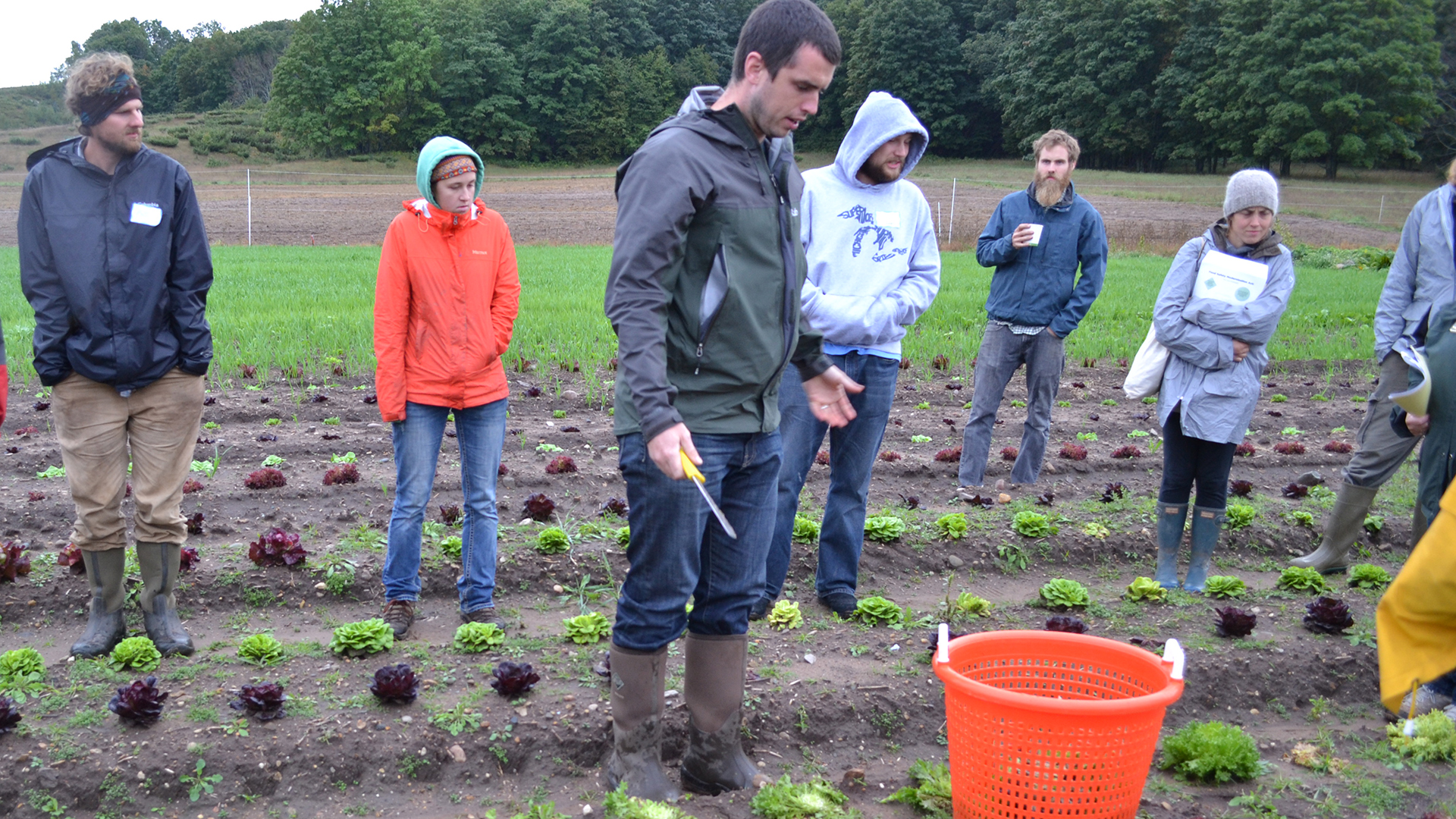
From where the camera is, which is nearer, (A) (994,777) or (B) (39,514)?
(A) (994,777)

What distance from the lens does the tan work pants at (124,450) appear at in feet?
11.9

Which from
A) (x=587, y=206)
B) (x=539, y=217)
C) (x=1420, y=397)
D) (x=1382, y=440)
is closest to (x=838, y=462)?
(x=1420, y=397)

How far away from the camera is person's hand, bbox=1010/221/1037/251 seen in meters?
5.79

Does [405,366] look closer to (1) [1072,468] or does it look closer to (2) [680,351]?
(2) [680,351]

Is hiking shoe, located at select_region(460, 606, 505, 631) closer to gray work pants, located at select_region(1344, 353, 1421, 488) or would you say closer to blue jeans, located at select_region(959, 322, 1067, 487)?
blue jeans, located at select_region(959, 322, 1067, 487)

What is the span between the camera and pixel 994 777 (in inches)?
101

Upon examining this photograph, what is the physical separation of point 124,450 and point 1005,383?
14.7ft

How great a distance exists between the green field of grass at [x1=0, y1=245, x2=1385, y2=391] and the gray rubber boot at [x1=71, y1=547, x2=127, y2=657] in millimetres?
4935

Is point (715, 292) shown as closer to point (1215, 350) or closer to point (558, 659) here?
point (558, 659)

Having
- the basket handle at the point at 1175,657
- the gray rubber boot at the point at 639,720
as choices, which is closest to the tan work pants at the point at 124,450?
the gray rubber boot at the point at 639,720

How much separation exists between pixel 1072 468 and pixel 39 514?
6072mm

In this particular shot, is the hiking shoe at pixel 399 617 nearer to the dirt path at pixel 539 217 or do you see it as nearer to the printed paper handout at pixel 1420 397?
the printed paper handout at pixel 1420 397

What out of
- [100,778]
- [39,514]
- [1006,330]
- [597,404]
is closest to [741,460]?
[100,778]

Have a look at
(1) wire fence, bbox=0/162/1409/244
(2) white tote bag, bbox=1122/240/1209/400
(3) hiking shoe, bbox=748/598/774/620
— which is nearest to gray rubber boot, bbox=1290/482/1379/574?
(2) white tote bag, bbox=1122/240/1209/400
